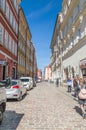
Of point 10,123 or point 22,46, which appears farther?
point 22,46

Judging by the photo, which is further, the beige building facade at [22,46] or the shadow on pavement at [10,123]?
the beige building facade at [22,46]

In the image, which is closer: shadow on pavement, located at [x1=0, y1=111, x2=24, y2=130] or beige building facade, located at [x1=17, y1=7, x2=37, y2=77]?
shadow on pavement, located at [x1=0, y1=111, x2=24, y2=130]

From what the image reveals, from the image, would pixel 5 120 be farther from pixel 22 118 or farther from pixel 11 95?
pixel 11 95

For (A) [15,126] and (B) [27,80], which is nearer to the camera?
(A) [15,126]

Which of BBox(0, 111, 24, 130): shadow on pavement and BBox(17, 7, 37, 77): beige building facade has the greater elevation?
BBox(17, 7, 37, 77): beige building facade

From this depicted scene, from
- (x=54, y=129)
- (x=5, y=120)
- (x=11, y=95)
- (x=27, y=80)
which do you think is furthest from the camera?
(x=27, y=80)

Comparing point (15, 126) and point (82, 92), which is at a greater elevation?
point (82, 92)

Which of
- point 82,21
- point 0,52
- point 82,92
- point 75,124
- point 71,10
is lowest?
point 75,124

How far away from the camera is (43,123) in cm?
767

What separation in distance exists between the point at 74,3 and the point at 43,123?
2121 centimetres

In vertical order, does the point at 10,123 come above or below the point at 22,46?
below

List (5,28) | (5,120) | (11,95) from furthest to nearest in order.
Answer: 1. (5,28)
2. (11,95)
3. (5,120)

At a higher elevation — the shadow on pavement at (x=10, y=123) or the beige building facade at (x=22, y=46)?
the beige building facade at (x=22, y=46)

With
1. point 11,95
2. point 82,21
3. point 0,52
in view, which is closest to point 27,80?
point 0,52
